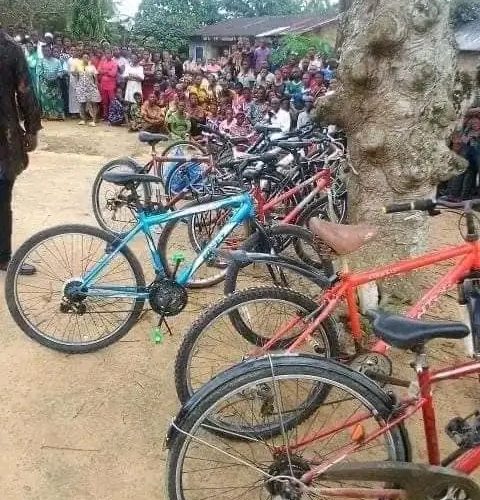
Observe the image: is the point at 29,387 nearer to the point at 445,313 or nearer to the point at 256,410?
the point at 256,410

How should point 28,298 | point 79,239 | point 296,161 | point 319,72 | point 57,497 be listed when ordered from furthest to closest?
point 319,72
point 296,161
point 28,298
point 79,239
point 57,497

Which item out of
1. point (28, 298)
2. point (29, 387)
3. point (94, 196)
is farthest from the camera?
point (94, 196)

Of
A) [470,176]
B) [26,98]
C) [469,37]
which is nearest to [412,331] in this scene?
[26,98]

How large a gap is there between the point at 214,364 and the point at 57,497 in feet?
3.81

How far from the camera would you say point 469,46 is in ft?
38.2

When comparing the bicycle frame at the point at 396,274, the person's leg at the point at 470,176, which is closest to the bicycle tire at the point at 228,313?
the bicycle frame at the point at 396,274

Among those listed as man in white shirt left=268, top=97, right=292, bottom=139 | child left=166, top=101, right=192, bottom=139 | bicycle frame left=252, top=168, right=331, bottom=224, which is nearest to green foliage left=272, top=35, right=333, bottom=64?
child left=166, top=101, right=192, bottom=139

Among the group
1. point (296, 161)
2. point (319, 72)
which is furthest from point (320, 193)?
point (319, 72)

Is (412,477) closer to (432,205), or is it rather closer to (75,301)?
(432,205)

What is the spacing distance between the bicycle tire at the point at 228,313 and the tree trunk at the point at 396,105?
1.30 meters

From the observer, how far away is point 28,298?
12.8 ft

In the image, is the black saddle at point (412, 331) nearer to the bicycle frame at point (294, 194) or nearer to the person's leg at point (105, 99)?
the bicycle frame at point (294, 194)

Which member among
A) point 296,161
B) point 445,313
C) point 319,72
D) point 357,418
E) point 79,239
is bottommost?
point 445,313

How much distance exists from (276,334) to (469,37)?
39.2ft
